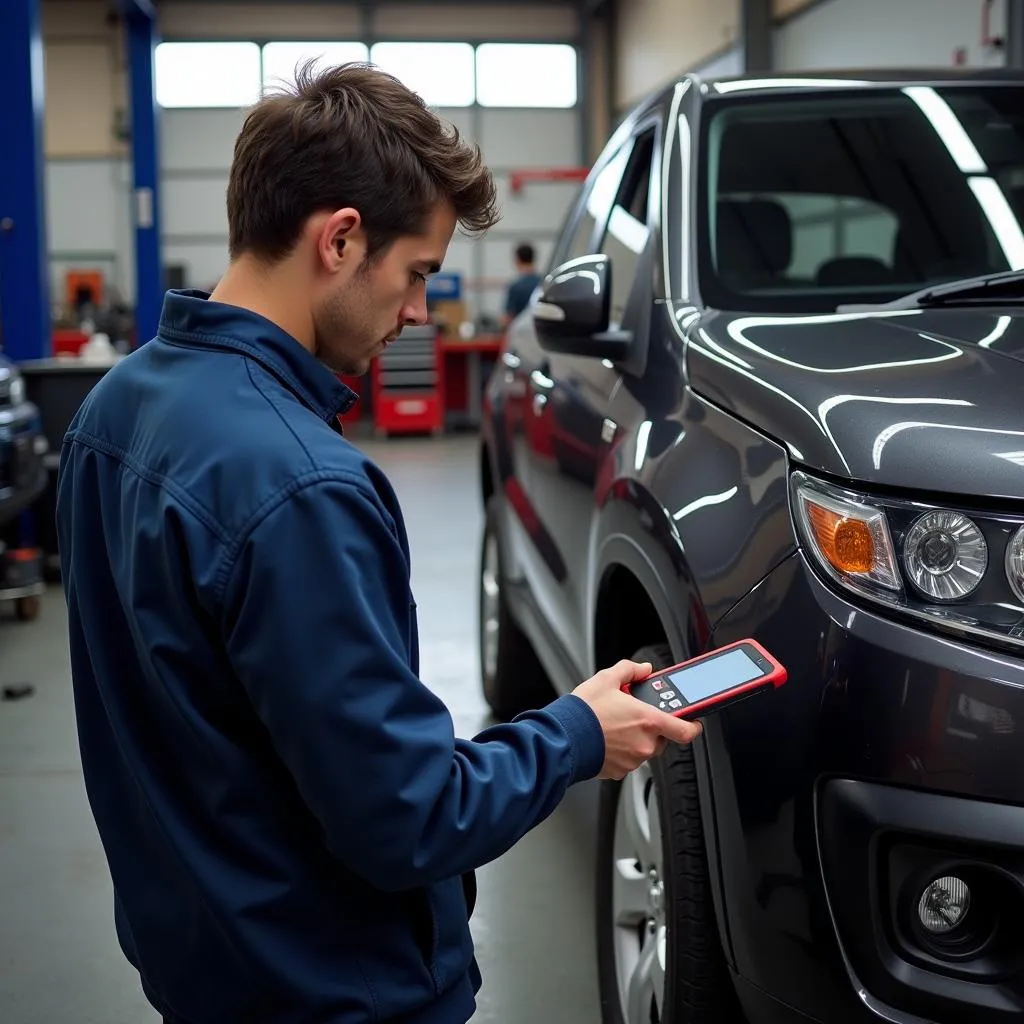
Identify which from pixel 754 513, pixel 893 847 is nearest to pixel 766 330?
pixel 754 513

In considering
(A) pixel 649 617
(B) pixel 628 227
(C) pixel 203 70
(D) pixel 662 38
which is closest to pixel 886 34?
(D) pixel 662 38

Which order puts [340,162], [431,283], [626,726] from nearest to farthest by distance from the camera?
[340,162], [626,726], [431,283]

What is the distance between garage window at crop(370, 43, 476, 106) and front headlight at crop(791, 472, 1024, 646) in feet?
55.1

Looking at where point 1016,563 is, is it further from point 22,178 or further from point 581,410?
point 22,178

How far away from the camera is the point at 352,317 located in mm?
1076

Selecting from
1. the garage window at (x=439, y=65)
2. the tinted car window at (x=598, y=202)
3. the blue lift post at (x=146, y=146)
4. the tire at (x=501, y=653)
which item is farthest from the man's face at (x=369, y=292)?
the garage window at (x=439, y=65)

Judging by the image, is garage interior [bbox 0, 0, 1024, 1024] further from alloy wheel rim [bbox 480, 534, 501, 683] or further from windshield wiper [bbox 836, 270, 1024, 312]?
windshield wiper [bbox 836, 270, 1024, 312]

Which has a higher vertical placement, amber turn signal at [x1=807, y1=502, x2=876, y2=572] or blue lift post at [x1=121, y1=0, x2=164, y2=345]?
blue lift post at [x1=121, y1=0, x2=164, y2=345]

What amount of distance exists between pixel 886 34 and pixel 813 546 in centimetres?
912

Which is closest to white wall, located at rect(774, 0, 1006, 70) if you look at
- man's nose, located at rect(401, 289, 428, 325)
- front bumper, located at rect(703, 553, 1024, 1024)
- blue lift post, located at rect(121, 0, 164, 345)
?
blue lift post, located at rect(121, 0, 164, 345)

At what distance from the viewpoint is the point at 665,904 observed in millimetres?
1699

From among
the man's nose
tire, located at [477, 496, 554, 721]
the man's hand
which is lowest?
tire, located at [477, 496, 554, 721]

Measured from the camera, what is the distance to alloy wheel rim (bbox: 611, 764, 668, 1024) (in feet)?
5.91

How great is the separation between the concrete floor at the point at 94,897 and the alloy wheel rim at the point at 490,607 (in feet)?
0.55
